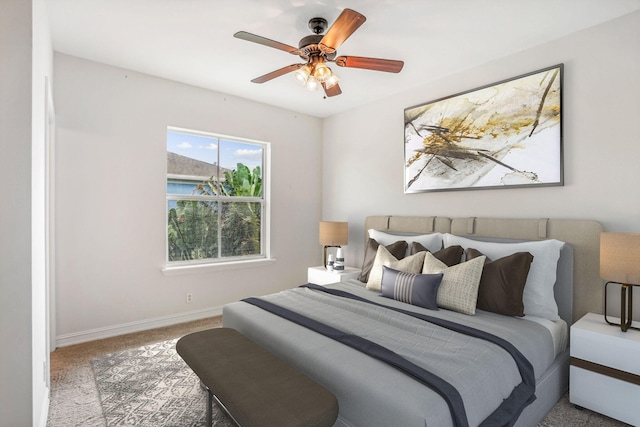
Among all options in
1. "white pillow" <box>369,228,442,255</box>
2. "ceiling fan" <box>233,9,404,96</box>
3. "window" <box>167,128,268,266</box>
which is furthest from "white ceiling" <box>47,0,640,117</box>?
"white pillow" <box>369,228,442,255</box>

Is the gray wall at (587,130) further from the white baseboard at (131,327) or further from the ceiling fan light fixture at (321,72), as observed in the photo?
the white baseboard at (131,327)

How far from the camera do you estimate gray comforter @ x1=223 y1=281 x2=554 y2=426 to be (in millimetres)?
1409

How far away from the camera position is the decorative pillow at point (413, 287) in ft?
8.29

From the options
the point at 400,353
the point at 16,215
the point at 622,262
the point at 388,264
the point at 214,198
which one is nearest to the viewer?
the point at 16,215

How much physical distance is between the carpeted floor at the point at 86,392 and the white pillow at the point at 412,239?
4.86 feet

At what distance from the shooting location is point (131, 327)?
347 cm

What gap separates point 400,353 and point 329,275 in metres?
2.21

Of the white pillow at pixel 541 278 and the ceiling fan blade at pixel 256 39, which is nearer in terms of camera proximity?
the ceiling fan blade at pixel 256 39

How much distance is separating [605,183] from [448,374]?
2.11 meters

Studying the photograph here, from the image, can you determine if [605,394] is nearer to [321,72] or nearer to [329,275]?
[329,275]

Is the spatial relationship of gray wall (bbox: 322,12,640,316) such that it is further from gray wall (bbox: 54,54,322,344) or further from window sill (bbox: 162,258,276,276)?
gray wall (bbox: 54,54,322,344)

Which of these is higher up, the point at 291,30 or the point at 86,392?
the point at 291,30

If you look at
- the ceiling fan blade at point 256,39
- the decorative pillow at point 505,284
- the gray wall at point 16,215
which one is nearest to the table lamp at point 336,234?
the decorative pillow at point 505,284

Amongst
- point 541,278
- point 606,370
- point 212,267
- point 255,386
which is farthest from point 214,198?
point 606,370
